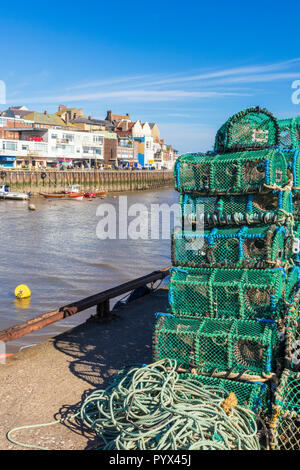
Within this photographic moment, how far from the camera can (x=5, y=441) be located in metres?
3.76

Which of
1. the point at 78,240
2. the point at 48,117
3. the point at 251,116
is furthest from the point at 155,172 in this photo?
the point at 251,116

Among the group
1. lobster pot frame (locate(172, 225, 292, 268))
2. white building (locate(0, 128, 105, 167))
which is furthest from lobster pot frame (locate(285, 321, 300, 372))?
white building (locate(0, 128, 105, 167))

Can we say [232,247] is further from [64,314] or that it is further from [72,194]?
[72,194]

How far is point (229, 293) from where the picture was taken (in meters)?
4.44

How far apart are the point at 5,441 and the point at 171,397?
1457mm

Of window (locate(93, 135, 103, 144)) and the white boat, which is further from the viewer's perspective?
window (locate(93, 135, 103, 144))

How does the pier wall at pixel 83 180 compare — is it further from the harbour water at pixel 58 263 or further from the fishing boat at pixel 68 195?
the harbour water at pixel 58 263

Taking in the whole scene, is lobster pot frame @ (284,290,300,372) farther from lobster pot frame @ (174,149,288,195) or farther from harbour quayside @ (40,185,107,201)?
harbour quayside @ (40,185,107,201)

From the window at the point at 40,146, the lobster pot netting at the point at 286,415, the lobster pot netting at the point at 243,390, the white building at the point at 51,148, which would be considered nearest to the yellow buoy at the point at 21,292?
the lobster pot netting at the point at 243,390

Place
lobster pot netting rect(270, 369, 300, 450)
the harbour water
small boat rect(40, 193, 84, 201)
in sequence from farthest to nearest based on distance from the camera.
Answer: small boat rect(40, 193, 84, 201) → the harbour water → lobster pot netting rect(270, 369, 300, 450)

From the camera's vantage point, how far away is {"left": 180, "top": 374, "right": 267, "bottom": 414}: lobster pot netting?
385 cm

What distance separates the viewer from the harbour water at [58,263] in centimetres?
1104

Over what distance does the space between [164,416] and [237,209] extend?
235 cm
